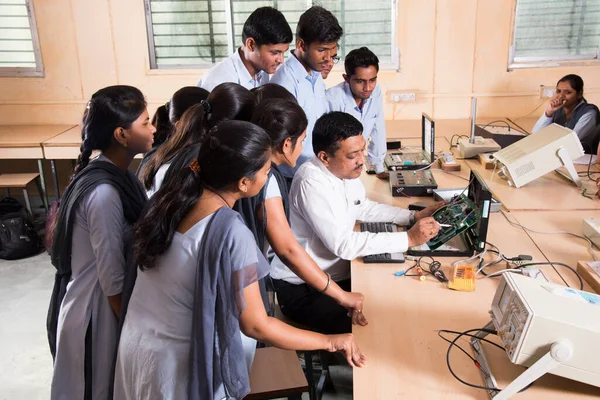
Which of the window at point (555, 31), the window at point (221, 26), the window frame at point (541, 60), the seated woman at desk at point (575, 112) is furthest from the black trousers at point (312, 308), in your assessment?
the window at point (555, 31)

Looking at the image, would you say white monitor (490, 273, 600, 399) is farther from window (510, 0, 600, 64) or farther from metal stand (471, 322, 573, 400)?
window (510, 0, 600, 64)

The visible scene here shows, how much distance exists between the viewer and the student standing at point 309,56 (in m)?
2.71

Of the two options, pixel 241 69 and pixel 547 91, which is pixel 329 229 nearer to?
pixel 241 69

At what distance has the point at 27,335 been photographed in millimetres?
2977

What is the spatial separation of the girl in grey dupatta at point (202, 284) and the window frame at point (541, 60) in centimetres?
385

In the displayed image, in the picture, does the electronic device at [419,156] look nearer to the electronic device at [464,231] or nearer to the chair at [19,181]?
the electronic device at [464,231]

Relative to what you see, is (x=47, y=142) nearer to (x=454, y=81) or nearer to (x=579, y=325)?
(x=454, y=81)

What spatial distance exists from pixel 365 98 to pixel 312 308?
5.03 feet

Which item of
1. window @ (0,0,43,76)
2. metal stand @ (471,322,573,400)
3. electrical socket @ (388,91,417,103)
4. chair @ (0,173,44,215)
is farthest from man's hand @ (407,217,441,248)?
window @ (0,0,43,76)

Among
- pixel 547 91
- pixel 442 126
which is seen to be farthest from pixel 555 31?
pixel 442 126

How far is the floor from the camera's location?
250 cm

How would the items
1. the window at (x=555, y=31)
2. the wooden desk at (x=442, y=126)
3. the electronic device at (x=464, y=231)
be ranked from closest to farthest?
the electronic device at (x=464, y=231) → the wooden desk at (x=442, y=126) → the window at (x=555, y=31)

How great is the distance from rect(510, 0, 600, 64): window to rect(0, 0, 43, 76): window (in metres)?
4.10

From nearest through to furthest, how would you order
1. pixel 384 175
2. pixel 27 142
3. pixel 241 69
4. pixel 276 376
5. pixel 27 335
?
pixel 276 376
pixel 241 69
pixel 27 335
pixel 384 175
pixel 27 142
